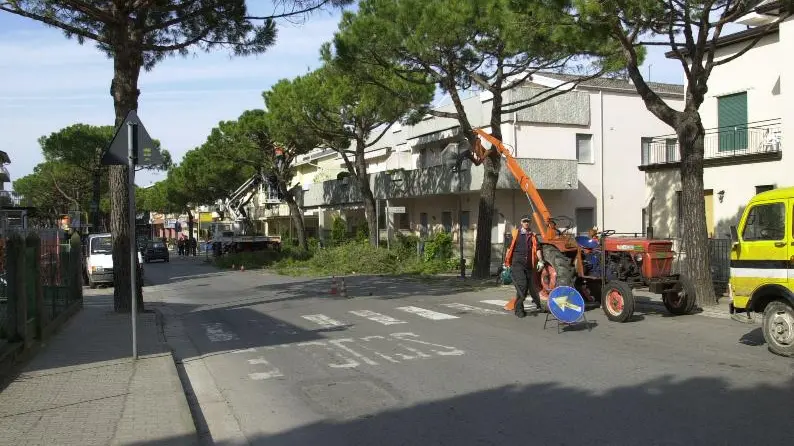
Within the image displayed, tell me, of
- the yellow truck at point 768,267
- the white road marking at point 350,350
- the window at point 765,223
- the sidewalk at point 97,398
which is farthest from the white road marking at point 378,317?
the window at point 765,223

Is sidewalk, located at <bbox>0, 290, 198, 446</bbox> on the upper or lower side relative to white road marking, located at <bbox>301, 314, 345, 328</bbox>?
upper

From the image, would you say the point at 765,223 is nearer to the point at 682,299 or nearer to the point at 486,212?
the point at 682,299

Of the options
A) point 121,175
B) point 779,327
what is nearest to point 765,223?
point 779,327

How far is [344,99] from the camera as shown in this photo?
29047 mm

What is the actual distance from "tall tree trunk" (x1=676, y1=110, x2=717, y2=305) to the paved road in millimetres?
1711

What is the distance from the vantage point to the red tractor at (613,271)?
40.9 ft

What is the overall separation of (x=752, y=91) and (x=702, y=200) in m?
7.43

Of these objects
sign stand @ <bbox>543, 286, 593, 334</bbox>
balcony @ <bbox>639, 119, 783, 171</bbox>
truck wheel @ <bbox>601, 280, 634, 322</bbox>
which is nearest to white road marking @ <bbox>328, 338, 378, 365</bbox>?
sign stand @ <bbox>543, 286, 593, 334</bbox>

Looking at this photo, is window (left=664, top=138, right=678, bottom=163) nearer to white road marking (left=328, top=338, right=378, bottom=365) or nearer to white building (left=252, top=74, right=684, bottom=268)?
white building (left=252, top=74, right=684, bottom=268)

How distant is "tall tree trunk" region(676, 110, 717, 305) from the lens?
1433 cm

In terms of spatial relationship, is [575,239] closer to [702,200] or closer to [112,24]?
[702,200]

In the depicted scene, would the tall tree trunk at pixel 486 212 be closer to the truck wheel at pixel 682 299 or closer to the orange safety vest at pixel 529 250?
the orange safety vest at pixel 529 250

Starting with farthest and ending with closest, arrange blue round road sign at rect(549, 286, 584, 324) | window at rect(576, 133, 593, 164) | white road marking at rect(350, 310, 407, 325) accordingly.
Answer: window at rect(576, 133, 593, 164)
white road marking at rect(350, 310, 407, 325)
blue round road sign at rect(549, 286, 584, 324)

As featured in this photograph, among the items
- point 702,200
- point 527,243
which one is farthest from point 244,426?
point 702,200
